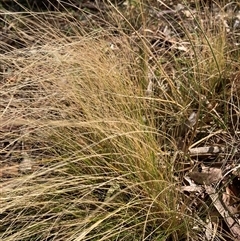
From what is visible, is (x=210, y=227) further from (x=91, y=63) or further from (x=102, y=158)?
(x=91, y=63)

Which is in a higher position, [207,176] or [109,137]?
[109,137]

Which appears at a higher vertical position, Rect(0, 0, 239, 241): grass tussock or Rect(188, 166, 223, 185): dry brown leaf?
Rect(0, 0, 239, 241): grass tussock

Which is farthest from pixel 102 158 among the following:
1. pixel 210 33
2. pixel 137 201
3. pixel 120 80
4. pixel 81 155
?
pixel 210 33

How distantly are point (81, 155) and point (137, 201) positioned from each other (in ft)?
0.83

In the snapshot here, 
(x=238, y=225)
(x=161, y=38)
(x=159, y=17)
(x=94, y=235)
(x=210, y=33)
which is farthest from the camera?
(x=159, y=17)

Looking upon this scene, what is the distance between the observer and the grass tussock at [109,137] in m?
1.85

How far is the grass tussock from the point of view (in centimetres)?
185

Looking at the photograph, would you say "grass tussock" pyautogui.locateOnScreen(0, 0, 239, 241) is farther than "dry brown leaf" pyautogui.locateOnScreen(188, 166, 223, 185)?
No

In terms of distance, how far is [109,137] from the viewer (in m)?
1.72

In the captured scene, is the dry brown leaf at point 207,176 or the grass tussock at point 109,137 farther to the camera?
the dry brown leaf at point 207,176

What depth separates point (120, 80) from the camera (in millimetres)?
2160

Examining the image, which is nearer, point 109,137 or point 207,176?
point 109,137

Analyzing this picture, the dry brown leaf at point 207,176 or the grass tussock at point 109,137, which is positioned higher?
the grass tussock at point 109,137

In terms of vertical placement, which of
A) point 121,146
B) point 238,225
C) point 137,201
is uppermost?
point 121,146
